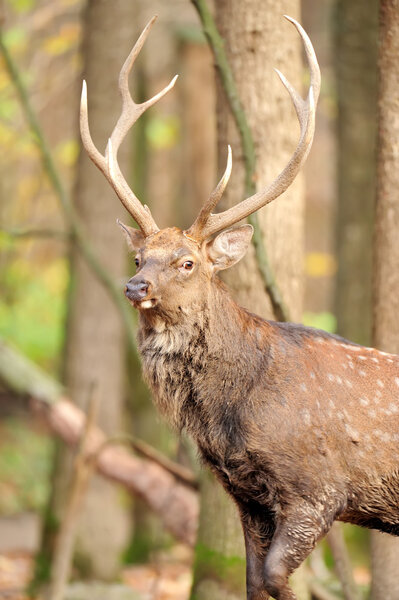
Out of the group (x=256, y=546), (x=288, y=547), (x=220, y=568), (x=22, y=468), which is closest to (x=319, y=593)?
(x=220, y=568)

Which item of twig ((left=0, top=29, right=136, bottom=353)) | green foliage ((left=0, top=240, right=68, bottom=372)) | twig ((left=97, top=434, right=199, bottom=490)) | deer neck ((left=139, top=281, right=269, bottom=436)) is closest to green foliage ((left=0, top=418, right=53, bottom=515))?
green foliage ((left=0, top=240, right=68, bottom=372))

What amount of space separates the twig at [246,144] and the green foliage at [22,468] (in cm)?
845

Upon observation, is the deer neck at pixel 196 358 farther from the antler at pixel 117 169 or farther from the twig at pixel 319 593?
the twig at pixel 319 593

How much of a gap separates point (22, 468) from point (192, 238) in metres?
10.7

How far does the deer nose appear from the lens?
4.95m

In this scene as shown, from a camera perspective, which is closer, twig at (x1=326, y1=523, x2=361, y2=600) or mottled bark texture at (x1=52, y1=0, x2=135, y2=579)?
twig at (x1=326, y1=523, x2=361, y2=600)

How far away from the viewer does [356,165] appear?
10.6 metres

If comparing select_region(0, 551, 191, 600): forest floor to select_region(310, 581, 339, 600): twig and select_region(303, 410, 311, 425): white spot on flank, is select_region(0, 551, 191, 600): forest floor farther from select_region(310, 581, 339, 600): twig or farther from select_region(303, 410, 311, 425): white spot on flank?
select_region(303, 410, 311, 425): white spot on flank

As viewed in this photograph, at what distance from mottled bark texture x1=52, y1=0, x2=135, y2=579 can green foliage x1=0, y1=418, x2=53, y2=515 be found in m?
3.94

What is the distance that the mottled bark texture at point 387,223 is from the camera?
→ 6250 millimetres

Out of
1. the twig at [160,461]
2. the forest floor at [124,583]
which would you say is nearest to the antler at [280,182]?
the twig at [160,461]

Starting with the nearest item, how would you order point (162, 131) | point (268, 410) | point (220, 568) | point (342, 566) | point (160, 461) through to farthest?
1. point (268, 410)
2. point (220, 568)
3. point (342, 566)
4. point (160, 461)
5. point (162, 131)

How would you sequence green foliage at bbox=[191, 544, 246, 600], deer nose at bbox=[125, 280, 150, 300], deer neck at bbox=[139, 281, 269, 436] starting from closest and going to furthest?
deer nose at bbox=[125, 280, 150, 300] < deer neck at bbox=[139, 281, 269, 436] < green foliage at bbox=[191, 544, 246, 600]

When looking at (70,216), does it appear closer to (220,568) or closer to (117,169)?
(117,169)
